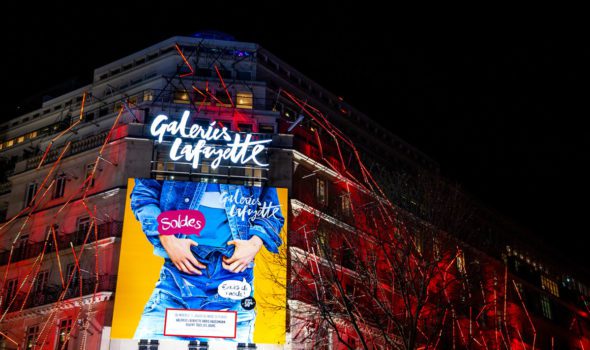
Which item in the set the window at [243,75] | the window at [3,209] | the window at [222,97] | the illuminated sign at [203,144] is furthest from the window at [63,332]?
the window at [243,75]

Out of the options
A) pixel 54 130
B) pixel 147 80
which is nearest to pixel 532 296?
pixel 147 80

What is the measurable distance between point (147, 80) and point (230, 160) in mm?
8308

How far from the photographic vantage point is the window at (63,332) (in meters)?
Result: 33.8

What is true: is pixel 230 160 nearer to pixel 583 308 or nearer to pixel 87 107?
pixel 87 107

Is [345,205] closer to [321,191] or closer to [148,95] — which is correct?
[321,191]

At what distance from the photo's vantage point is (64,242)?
1442 inches

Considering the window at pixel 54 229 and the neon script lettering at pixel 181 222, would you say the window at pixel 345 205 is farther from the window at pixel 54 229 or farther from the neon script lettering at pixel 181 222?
the window at pixel 54 229

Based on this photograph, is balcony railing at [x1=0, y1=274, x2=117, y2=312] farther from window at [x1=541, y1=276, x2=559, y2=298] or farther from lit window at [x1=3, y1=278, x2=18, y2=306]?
window at [x1=541, y1=276, x2=559, y2=298]

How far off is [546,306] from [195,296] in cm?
3864

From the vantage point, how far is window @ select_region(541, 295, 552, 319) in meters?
56.9

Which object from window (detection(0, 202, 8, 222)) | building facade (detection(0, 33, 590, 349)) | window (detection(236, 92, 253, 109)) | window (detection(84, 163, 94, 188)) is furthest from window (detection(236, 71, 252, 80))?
window (detection(0, 202, 8, 222))

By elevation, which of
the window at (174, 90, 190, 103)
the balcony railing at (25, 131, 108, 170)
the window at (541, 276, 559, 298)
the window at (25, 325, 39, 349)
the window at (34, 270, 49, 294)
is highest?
the window at (174, 90, 190, 103)

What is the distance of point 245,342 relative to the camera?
32031 millimetres

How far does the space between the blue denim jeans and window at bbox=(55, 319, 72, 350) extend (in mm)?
5036
